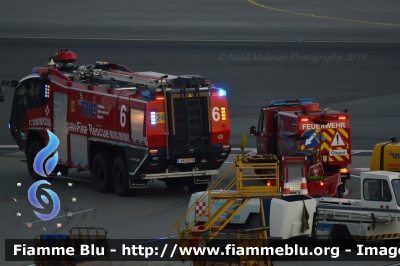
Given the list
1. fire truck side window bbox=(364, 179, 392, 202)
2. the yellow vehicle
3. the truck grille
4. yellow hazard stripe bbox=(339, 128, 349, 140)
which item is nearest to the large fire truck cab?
yellow hazard stripe bbox=(339, 128, 349, 140)

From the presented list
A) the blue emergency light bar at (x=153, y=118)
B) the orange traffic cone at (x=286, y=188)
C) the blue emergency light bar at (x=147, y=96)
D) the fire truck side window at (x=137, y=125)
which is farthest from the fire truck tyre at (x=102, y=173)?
the orange traffic cone at (x=286, y=188)

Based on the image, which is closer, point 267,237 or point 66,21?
point 267,237

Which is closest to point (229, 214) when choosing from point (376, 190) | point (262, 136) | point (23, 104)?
point (376, 190)

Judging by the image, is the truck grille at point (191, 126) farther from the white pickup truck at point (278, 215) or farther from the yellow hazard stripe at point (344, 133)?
the white pickup truck at point (278, 215)

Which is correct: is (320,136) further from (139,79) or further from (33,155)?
(33,155)

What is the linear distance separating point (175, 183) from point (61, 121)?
4.83 metres

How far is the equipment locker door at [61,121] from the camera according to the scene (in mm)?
34125

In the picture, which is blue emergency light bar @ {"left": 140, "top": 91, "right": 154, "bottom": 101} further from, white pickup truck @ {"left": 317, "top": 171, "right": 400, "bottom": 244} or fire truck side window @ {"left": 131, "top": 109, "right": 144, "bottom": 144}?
white pickup truck @ {"left": 317, "top": 171, "right": 400, "bottom": 244}

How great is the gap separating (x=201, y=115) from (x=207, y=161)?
160 cm

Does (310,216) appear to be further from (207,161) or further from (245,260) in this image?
(207,161)

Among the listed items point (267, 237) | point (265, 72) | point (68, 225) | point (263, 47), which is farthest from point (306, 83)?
point (267, 237)

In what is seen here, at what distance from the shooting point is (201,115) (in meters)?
31.4

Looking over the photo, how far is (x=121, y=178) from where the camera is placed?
104 feet

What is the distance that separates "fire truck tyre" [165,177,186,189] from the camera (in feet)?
108
